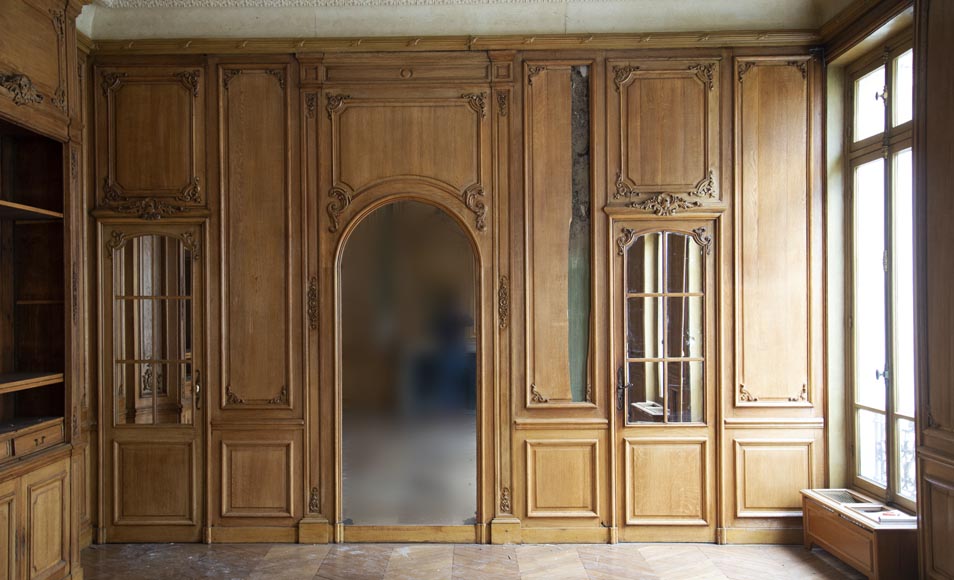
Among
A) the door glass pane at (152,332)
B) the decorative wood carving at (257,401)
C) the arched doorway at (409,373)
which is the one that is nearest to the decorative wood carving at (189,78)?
the door glass pane at (152,332)

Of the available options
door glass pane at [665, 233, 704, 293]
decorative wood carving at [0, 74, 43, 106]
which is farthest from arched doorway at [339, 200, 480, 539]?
decorative wood carving at [0, 74, 43, 106]

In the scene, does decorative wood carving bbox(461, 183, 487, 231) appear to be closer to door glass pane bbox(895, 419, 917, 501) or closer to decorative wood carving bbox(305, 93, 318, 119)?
decorative wood carving bbox(305, 93, 318, 119)

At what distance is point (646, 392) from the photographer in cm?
484

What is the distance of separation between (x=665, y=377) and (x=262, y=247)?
3014 millimetres

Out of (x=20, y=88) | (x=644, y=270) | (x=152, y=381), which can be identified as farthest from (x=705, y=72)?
(x=152, y=381)

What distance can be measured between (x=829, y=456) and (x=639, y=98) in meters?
2.85

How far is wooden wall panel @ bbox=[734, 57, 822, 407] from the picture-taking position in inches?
190

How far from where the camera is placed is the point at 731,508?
15.8 ft

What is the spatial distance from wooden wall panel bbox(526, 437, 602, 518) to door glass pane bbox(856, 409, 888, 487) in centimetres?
180

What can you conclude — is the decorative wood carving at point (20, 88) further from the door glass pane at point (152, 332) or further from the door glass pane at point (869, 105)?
the door glass pane at point (869, 105)

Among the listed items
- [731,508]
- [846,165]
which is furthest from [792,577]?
[846,165]

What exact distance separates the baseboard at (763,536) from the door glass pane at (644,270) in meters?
1.78

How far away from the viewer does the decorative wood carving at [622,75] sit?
484 cm

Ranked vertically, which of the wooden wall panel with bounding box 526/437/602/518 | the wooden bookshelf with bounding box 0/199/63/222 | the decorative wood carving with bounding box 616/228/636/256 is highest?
the wooden bookshelf with bounding box 0/199/63/222
